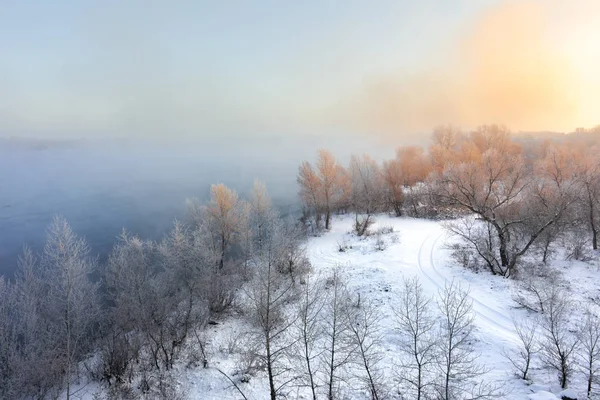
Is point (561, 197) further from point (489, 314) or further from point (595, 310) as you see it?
point (489, 314)

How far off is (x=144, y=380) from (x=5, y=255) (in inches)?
1527

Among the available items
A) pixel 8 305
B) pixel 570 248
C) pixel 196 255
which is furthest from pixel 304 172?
pixel 8 305

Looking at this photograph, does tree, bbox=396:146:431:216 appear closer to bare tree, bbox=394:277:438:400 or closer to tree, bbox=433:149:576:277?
tree, bbox=433:149:576:277

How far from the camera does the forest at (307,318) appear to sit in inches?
448

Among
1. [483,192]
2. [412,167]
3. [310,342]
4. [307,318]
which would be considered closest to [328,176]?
[412,167]

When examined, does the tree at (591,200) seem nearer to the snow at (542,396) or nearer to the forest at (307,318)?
the forest at (307,318)

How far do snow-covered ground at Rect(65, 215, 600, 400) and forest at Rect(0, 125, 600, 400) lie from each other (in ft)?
0.76

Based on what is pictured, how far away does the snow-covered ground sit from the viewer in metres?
11.6

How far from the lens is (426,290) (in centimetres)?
1806

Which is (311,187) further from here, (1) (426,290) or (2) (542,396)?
(2) (542,396)

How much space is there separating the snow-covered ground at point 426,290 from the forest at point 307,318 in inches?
9.1

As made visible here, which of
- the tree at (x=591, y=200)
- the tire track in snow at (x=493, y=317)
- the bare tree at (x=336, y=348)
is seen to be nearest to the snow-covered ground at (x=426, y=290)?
the tire track in snow at (x=493, y=317)

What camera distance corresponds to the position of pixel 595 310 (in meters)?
13.8

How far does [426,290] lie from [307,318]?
26.0 feet
